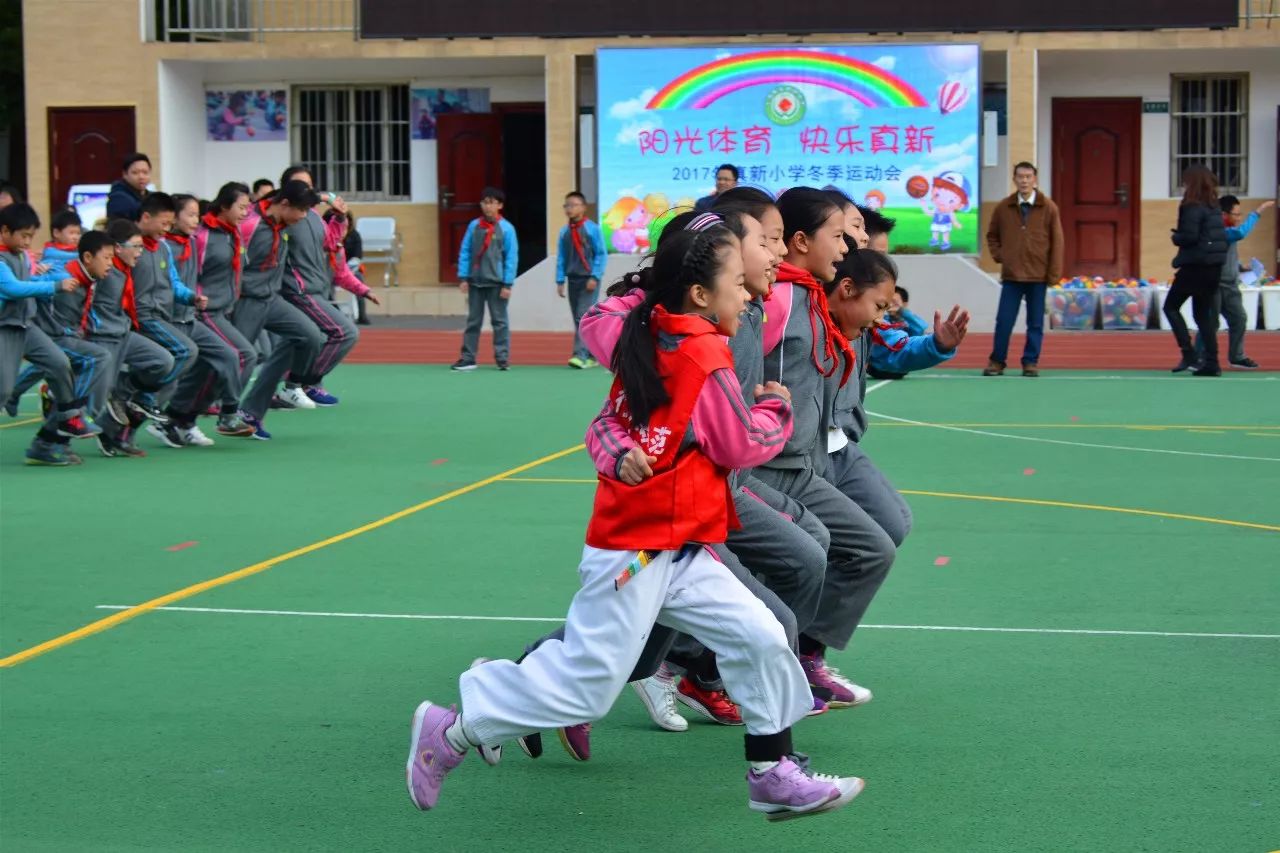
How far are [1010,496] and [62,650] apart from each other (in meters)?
5.37

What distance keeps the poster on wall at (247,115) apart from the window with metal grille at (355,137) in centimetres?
24

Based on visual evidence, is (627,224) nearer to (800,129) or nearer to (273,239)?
(800,129)

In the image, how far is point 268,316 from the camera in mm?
13281

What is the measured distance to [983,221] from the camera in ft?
89.0

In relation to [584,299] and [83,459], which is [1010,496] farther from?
[584,299]

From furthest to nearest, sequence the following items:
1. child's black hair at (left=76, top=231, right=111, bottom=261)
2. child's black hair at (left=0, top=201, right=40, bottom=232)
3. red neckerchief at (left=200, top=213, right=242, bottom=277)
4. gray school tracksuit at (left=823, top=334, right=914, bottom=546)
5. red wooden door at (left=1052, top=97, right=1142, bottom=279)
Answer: red wooden door at (left=1052, top=97, right=1142, bottom=279)
red neckerchief at (left=200, top=213, right=242, bottom=277)
child's black hair at (left=76, top=231, right=111, bottom=261)
child's black hair at (left=0, top=201, right=40, bottom=232)
gray school tracksuit at (left=823, top=334, right=914, bottom=546)

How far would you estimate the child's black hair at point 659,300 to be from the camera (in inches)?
169

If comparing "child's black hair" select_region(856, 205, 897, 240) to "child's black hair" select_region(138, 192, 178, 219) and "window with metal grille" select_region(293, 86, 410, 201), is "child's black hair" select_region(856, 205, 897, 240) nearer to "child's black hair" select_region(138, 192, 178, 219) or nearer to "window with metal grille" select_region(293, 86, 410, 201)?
"child's black hair" select_region(138, 192, 178, 219)

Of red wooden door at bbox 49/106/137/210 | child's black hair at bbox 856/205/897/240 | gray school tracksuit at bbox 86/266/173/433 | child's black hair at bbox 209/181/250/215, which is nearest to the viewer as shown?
child's black hair at bbox 856/205/897/240

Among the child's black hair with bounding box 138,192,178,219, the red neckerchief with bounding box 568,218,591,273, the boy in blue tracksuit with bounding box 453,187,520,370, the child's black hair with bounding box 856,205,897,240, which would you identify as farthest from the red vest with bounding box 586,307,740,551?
the red neckerchief with bounding box 568,218,591,273

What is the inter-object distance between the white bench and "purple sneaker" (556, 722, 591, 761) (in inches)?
929

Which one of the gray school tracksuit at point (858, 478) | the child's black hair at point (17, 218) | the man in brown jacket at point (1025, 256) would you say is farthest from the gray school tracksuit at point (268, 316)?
the gray school tracksuit at point (858, 478)

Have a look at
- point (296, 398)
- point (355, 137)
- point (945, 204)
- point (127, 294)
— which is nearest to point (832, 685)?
point (127, 294)

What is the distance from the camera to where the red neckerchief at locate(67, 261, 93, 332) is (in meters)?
11.3
